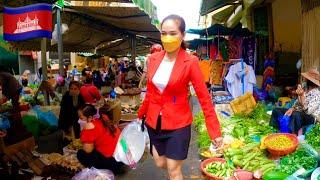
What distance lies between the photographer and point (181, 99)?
12.2 ft

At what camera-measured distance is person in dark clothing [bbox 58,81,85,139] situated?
7270 mm

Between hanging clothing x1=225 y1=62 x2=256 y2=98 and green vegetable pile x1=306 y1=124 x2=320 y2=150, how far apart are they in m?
3.64

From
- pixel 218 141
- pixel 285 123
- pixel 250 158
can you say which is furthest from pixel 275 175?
pixel 285 123

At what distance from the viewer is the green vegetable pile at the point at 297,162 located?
16.2ft

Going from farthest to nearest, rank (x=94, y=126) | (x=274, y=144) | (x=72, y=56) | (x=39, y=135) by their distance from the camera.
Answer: (x=72, y=56), (x=39, y=135), (x=274, y=144), (x=94, y=126)

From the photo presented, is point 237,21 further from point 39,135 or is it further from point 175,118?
point 175,118

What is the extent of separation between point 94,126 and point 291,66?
685cm

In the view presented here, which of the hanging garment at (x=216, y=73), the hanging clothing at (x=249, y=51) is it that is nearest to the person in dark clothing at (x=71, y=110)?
the hanging clothing at (x=249, y=51)

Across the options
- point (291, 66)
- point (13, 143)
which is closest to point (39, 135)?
point (13, 143)

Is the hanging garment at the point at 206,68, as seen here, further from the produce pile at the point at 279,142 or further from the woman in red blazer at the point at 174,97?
the woman in red blazer at the point at 174,97

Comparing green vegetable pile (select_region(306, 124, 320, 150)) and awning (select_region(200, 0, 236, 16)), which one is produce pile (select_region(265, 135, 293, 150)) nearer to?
green vegetable pile (select_region(306, 124, 320, 150))

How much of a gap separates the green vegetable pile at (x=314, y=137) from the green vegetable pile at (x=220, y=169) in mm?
1161

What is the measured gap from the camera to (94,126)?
5.20 meters

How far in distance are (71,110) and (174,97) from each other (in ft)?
13.3
